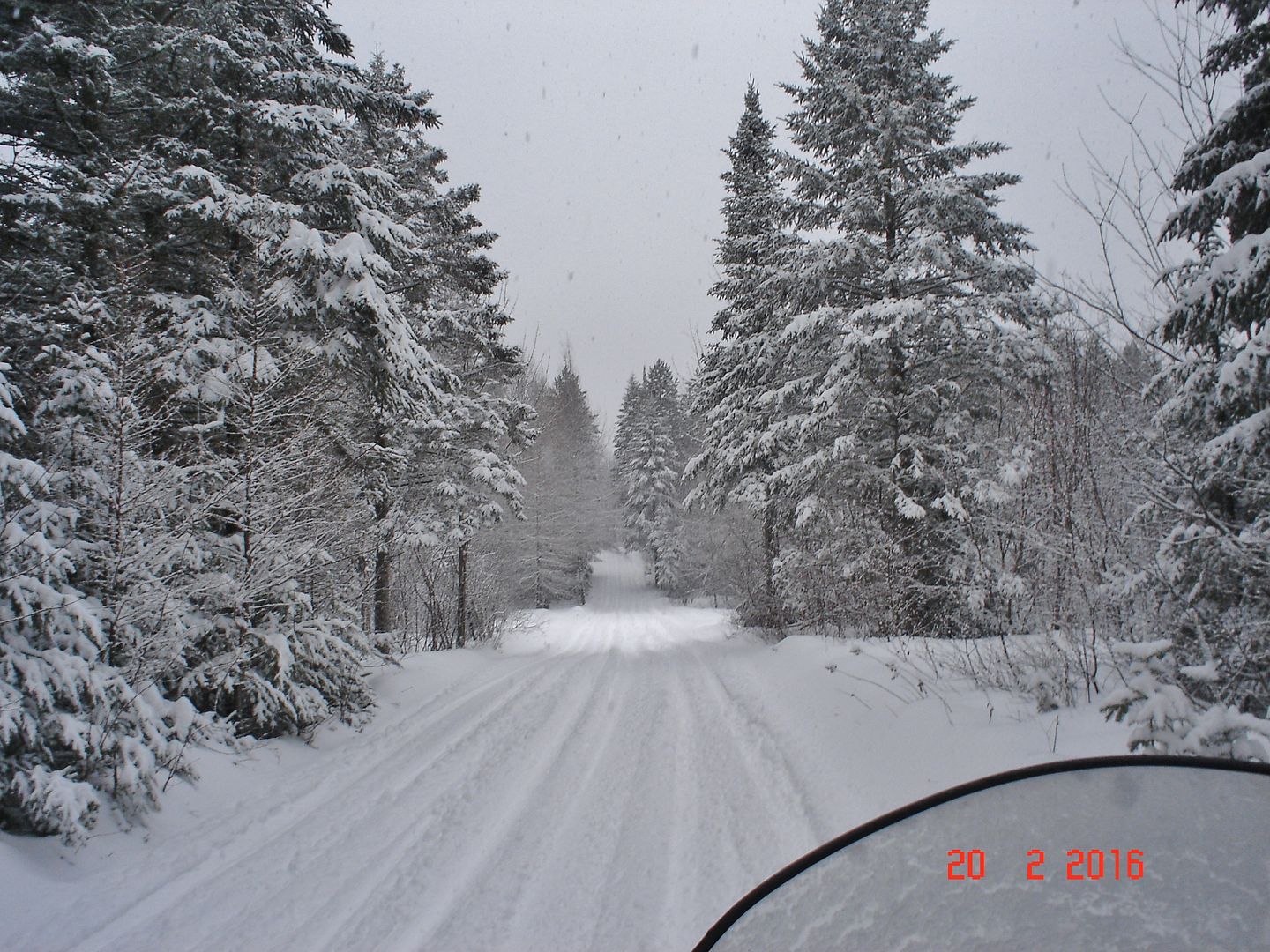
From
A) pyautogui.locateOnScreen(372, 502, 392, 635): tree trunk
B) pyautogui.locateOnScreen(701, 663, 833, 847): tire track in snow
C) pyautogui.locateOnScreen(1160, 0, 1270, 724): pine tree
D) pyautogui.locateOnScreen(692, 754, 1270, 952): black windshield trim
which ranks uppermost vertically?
pyautogui.locateOnScreen(1160, 0, 1270, 724): pine tree

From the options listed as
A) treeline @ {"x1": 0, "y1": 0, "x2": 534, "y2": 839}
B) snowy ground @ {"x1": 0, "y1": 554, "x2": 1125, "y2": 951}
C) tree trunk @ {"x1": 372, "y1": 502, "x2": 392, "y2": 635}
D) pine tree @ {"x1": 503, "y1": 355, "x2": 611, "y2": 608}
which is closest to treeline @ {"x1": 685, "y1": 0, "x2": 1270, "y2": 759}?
snowy ground @ {"x1": 0, "y1": 554, "x2": 1125, "y2": 951}

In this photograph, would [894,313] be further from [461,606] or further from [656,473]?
[656,473]

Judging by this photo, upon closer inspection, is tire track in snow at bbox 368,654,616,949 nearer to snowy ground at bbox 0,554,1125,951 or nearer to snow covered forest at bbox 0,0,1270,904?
snowy ground at bbox 0,554,1125,951

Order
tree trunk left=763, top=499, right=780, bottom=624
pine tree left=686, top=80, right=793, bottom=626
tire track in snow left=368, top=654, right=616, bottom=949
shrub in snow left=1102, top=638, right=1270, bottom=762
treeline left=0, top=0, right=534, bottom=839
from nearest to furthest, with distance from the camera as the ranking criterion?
1. shrub in snow left=1102, top=638, right=1270, bottom=762
2. tire track in snow left=368, top=654, right=616, bottom=949
3. treeline left=0, top=0, right=534, bottom=839
4. tree trunk left=763, top=499, right=780, bottom=624
5. pine tree left=686, top=80, right=793, bottom=626

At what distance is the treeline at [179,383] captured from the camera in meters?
4.37

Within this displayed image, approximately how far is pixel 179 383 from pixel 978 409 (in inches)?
493

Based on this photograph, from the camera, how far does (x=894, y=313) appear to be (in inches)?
378

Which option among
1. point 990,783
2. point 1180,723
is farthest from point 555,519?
point 990,783

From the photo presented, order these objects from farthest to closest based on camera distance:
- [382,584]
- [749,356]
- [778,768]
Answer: [749,356] < [382,584] < [778,768]

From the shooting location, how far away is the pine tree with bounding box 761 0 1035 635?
9781 millimetres

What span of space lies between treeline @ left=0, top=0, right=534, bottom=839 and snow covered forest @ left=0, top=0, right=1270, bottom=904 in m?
0.05

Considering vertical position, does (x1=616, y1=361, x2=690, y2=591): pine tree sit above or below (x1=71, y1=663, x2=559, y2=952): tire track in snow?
above

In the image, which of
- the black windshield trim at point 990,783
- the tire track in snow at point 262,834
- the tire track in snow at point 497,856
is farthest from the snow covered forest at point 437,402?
the tire track in snow at point 497,856

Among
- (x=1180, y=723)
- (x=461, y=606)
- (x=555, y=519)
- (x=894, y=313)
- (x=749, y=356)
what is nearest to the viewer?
(x=1180, y=723)
